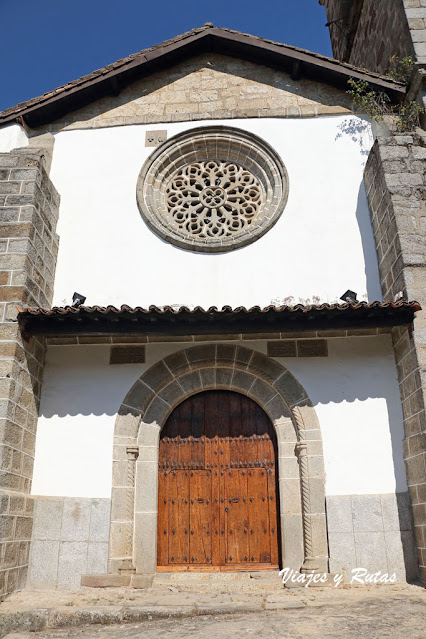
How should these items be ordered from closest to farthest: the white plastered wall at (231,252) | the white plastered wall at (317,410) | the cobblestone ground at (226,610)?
the cobblestone ground at (226,610), the white plastered wall at (317,410), the white plastered wall at (231,252)

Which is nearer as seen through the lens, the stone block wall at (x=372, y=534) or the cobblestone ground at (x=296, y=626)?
the cobblestone ground at (x=296, y=626)

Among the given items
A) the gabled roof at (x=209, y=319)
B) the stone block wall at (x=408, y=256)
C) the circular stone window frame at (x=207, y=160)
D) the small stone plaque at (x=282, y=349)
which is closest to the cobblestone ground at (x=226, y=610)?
the stone block wall at (x=408, y=256)

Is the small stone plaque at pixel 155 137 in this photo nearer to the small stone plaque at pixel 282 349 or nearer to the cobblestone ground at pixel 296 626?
the small stone plaque at pixel 282 349

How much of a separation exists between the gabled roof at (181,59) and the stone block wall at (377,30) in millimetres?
837

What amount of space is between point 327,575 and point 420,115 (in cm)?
557

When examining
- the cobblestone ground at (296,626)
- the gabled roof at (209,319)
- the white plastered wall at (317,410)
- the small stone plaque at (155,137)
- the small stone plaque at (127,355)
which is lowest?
the cobblestone ground at (296,626)

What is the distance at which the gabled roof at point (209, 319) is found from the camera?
5652 mm

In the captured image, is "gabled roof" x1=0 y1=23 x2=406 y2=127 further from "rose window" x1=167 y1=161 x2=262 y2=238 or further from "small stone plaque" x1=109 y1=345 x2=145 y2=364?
"small stone plaque" x1=109 y1=345 x2=145 y2=364

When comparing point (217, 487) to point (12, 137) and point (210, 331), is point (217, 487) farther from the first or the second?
point (12, 137)

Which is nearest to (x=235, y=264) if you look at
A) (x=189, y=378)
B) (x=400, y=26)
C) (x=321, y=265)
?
(x=321, y=265)

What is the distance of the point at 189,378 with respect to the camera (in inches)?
249

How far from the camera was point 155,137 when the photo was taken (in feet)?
24.8

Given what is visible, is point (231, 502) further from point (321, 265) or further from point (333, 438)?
point (321, 265)

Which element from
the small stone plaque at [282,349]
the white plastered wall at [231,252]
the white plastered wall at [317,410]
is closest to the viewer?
the white plastered wall at [317,410]
